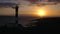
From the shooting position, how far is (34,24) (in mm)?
1877

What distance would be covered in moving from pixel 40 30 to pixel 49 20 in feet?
0.67

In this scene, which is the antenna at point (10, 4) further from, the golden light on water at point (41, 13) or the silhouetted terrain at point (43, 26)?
the golden light on water at point (41, 13)

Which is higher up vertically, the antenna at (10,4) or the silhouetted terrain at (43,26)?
the antenna at (10,4)

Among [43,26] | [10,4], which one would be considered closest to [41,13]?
[43,26]

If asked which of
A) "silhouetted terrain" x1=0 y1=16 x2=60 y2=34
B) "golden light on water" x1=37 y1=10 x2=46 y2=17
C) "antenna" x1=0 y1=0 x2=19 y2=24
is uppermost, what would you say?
"antenna" x1=0 y1=0 x2=19 y2=24

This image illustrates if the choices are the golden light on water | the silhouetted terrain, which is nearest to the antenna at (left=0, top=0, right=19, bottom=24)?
the silhouetted terrain

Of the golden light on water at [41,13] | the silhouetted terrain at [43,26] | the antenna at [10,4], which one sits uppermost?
the antenna at [10,4]

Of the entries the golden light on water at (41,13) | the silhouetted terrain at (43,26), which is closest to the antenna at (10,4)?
the silhouetted terrain at (43,26)

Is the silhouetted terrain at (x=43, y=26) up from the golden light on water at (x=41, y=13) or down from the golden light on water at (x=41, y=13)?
down

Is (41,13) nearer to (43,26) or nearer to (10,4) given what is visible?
(43,26)

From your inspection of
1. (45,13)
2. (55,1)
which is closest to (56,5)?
(55,1)

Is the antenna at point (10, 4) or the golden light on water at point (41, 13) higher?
the antenna at point (10, 4)

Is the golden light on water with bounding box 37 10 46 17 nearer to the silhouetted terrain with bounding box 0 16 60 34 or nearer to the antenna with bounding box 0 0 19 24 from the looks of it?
the silhouetted terrain with bounding box 0 16 60 34

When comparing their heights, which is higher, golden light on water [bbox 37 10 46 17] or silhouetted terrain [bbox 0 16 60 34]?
golden light on water [bbox 37 10 46 17]
